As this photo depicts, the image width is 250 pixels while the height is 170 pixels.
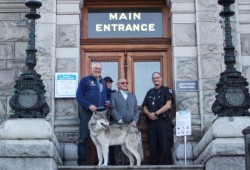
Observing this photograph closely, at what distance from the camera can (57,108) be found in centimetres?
1259

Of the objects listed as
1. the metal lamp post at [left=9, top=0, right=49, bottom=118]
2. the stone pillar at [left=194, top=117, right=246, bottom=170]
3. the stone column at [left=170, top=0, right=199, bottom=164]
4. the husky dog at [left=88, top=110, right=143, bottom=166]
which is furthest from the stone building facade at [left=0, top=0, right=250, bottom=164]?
the stone pillar at [left=194, top=117, right=246, bottom=170]

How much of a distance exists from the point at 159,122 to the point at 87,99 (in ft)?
4.92

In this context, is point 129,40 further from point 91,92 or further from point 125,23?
point 91,92

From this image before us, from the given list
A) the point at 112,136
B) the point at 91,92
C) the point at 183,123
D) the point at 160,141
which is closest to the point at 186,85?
the point at 183,123

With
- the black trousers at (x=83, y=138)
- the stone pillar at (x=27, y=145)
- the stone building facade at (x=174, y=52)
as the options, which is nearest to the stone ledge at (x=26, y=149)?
the stone pillar at (x=27, y=145)

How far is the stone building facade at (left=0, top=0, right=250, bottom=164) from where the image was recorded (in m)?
12.5

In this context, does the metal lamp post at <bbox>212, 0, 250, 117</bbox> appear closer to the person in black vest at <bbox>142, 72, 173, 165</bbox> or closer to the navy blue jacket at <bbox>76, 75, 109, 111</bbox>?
the person in black vest at <bbox>142, 72, 173, 165</bbox>

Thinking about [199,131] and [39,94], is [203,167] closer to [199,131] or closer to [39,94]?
[199,131]

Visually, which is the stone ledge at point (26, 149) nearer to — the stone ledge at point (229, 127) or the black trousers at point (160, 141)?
the black trousers at point (160, 141)

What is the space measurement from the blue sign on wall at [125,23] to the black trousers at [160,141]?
8.04ft

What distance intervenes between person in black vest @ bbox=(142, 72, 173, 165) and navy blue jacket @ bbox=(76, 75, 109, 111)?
97 cm

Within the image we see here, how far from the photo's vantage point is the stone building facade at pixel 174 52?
12.5 metres

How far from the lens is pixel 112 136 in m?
11.4

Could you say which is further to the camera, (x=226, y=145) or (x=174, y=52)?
(x=174, y=52)
